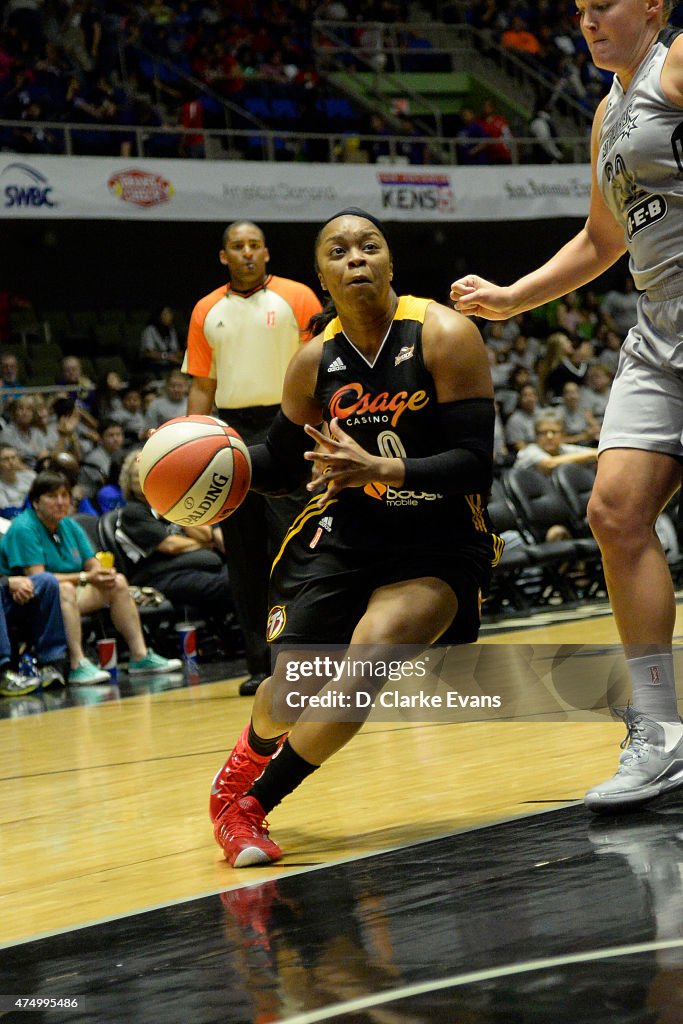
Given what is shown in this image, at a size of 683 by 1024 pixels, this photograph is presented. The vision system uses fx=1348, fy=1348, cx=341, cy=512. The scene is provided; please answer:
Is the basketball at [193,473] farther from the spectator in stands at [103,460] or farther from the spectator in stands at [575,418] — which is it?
the spectator in stands at [575,418]

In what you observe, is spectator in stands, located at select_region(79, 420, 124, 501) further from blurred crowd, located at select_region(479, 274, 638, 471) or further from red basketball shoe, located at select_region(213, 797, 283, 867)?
red basketball shoe, located at select_region(213, 797, 283, 867)

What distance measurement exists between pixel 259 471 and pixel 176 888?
3.75ft

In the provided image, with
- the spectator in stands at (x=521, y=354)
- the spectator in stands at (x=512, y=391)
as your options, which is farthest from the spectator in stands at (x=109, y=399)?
the spectator in stands at (x=521, y=354)

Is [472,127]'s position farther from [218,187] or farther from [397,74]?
[218,187]

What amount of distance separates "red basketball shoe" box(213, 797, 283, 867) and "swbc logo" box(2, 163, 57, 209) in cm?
1094

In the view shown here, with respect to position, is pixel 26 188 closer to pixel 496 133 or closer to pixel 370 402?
pixel 496 133

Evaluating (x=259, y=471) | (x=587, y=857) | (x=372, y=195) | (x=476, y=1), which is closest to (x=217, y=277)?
(x=372, y=195)

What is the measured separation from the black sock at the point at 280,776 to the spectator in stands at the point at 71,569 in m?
4.19

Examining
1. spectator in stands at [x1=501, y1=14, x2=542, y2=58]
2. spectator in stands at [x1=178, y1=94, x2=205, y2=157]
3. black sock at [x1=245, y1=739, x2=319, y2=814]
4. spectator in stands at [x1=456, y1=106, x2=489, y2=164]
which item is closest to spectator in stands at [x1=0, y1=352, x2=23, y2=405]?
spectator in stands at [x1=178, y1=94, x2=205, y2=157]

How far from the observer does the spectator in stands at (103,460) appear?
984 cm

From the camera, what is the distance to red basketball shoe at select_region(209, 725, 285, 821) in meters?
3.26

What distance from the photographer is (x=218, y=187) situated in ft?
47.9

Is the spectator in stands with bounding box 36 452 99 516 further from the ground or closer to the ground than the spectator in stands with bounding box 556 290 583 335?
closer to the ground

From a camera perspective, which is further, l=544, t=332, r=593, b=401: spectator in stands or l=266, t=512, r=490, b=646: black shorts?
l=544, t=332, r=593, b=401: spectator in stands
